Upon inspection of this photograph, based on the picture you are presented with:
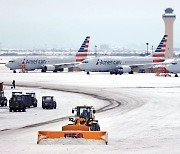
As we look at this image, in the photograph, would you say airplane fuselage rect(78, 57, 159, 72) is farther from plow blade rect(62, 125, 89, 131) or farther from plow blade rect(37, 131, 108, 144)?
plow blade rect(37, 131, 108, 144)

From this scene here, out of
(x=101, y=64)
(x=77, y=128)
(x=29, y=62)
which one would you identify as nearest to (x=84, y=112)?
(x=77, y=128)

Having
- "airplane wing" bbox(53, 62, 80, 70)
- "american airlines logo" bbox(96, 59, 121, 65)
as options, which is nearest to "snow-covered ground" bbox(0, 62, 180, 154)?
"american airlines logo" bbox(96, 59, 121, 65)

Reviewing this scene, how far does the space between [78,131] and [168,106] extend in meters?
31.9

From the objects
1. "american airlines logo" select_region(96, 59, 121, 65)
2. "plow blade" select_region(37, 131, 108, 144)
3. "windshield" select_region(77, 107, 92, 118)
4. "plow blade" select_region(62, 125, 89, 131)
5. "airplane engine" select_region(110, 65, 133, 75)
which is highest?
"american airlines logo" select_region(96, 59, 121, 65)

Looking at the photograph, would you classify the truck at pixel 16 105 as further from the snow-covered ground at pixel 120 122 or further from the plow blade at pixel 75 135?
the plow blade at pixel 75 135

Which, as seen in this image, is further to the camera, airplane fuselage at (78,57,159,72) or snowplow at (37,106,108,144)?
airplane fuselage at (78,57,159,72)

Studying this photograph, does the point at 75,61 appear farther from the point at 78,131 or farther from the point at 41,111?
the point at 78,131

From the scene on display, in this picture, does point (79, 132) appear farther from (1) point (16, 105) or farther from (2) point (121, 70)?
(2) point (121, 70)

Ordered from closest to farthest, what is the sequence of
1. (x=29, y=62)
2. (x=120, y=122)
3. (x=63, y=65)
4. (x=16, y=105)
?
(x=120, y=122) → (x=16, y=105) → (x=29, y=62) → (x=63, y=65)

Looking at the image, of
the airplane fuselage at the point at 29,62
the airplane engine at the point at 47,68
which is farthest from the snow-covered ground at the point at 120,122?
the airplane engine at the point at 47,68

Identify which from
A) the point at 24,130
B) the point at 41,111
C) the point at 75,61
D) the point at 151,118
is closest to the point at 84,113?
the point at 24,130

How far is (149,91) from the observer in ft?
307

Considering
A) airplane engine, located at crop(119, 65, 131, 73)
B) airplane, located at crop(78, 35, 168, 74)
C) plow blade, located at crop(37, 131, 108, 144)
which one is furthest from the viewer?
airplane engine, located at crop(119, 65, 131, 73)

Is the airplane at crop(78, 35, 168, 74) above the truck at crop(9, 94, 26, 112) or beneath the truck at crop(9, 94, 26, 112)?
above
